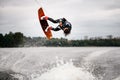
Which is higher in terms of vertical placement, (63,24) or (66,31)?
(63,24)

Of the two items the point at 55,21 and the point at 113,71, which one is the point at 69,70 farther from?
the point at 55,21

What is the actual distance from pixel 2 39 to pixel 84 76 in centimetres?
6146

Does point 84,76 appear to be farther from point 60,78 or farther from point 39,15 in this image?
point 39,15

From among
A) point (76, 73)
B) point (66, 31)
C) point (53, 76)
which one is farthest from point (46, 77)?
point (66, 31)

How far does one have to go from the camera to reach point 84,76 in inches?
719

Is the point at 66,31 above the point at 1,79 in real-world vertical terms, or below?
above

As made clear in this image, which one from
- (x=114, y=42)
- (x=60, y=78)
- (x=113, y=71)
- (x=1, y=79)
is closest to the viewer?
(x=1, y=79)

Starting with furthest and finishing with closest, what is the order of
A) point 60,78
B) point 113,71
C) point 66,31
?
1. point 113,71
2. point 60,78
3. point 66,31

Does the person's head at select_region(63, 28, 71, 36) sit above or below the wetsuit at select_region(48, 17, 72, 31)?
below

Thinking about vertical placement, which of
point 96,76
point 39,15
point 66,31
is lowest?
point 96,76

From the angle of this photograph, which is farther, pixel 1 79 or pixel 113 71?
pixel 113 71

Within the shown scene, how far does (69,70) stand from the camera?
64.5 feet

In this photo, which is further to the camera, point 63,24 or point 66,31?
point 63,24

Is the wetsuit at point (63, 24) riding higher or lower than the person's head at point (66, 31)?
higher
